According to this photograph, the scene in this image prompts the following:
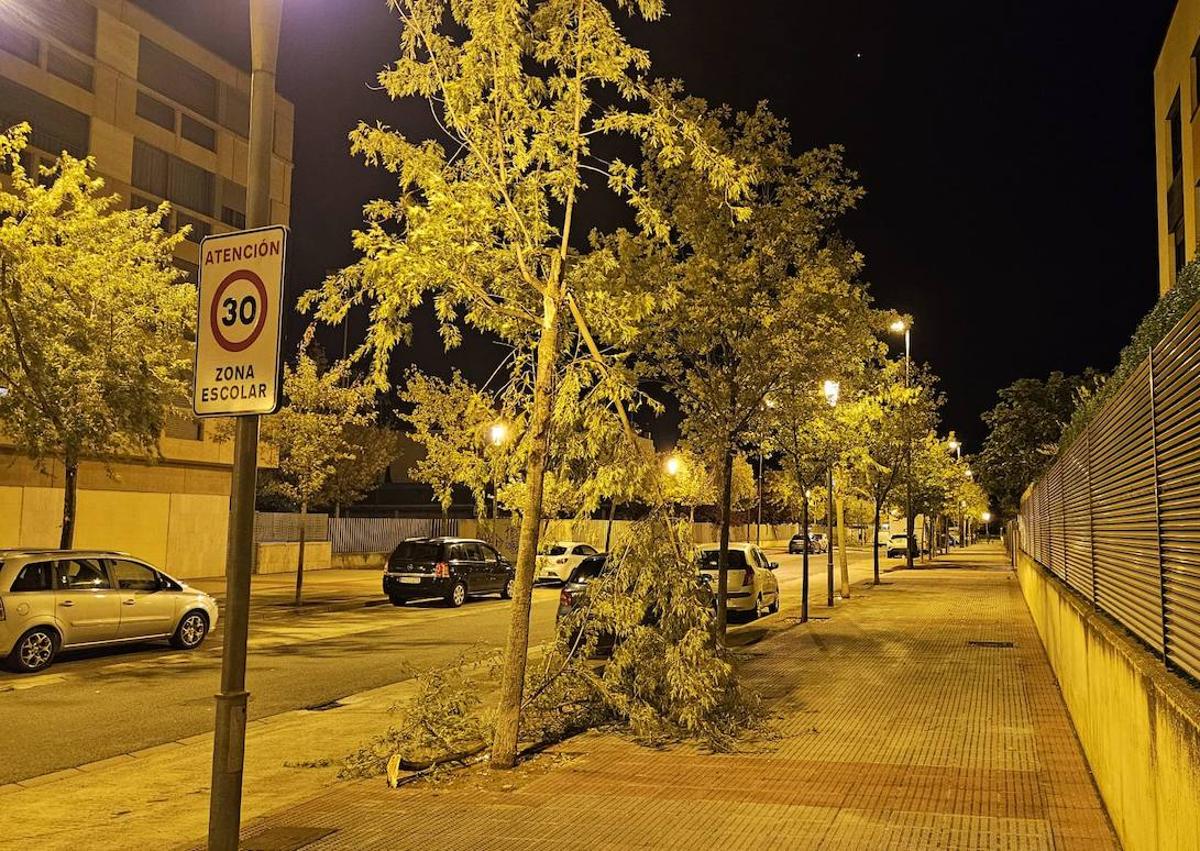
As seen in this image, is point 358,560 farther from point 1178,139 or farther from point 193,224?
point 1178,139

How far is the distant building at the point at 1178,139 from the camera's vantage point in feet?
103

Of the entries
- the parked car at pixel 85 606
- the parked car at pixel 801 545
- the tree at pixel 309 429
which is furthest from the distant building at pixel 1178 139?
the parked car at pixel 85 606

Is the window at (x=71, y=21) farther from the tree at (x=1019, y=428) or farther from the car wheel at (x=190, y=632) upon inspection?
the tree at (x=1019, y=428)

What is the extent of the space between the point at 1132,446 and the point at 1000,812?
2.54m

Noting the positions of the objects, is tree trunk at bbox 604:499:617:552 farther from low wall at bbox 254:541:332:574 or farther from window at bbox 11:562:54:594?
low wall at bbox 254:541:332:574

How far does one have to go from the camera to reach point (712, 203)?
13453 mm

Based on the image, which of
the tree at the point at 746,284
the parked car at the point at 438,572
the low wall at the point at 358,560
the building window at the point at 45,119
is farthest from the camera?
the low wall at the point at 358,560

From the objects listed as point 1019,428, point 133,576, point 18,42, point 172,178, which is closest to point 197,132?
point 172,178

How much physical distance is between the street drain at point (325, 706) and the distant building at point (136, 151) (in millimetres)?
16951

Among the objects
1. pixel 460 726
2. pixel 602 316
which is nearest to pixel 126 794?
pixel 460 726

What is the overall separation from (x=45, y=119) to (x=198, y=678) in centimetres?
2398

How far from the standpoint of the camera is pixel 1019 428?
59.9m

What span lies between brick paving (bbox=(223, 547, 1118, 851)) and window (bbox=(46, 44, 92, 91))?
97.2ft

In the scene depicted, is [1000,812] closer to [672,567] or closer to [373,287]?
[672,567]
